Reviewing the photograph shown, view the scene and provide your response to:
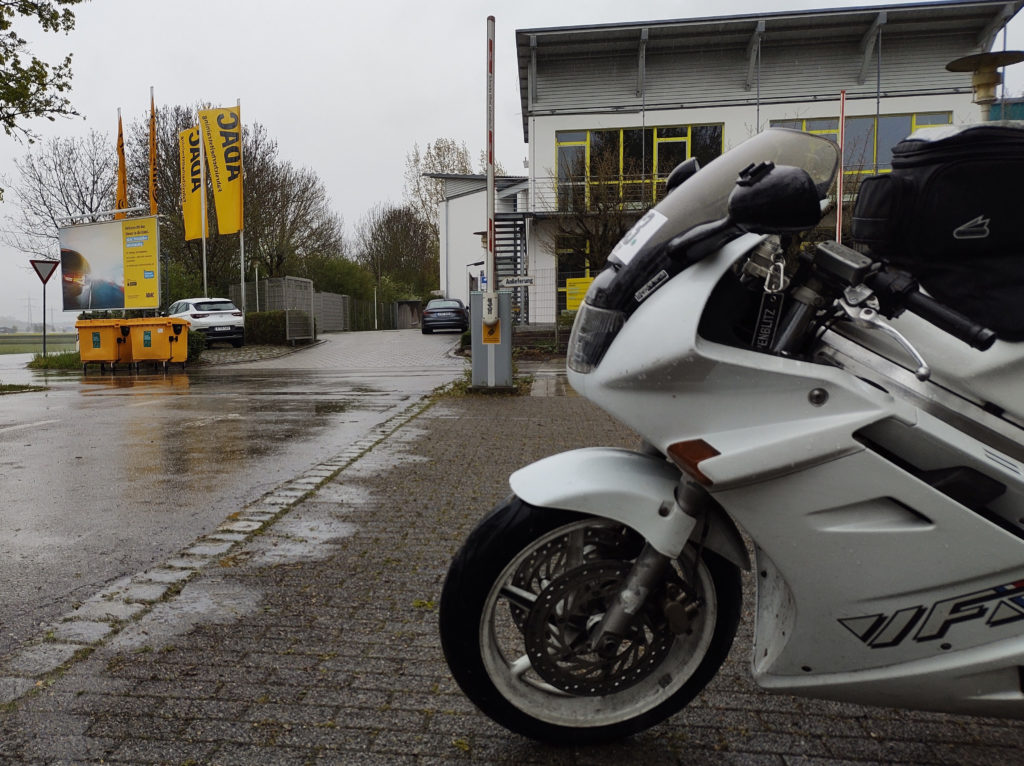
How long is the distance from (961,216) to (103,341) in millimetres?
21669

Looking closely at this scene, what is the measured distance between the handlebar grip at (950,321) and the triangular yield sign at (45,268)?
976 inches

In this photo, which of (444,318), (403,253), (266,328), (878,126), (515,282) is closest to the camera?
(515,282)

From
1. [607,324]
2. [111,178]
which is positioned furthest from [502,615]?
[111,178]

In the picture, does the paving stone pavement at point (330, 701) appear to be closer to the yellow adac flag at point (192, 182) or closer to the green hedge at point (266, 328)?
the green hedge at point (266, 328)

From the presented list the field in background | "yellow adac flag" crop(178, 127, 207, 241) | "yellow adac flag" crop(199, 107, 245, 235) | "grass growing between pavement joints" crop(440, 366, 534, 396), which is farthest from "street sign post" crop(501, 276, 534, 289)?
the field in background

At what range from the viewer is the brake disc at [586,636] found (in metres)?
2.23

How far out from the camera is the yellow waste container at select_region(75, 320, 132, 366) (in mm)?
20766

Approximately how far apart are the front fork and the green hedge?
2746cm

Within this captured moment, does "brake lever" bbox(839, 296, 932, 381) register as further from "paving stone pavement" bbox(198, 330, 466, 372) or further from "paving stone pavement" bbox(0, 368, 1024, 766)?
"paving stone pavement" bbox(198, 330, 466, 372)

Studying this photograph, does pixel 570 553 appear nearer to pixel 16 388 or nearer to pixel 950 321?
pixel 950 321

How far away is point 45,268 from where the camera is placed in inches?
911

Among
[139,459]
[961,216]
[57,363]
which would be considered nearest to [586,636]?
[961,216]

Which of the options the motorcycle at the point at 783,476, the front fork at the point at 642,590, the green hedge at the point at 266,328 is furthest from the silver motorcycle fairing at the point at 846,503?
the green hedge at the point at 266,328

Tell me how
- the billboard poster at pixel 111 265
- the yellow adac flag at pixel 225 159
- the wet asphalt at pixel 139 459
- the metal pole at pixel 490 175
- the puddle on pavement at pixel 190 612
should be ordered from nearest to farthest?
the puddle on pavement at pixel 190 612 < the wet asphalt at pixel 139 459 < the metal pole at pixel 490 175 < the billboard poster at pixel 111 265 < the yellow adac flag at pixel 225 159
